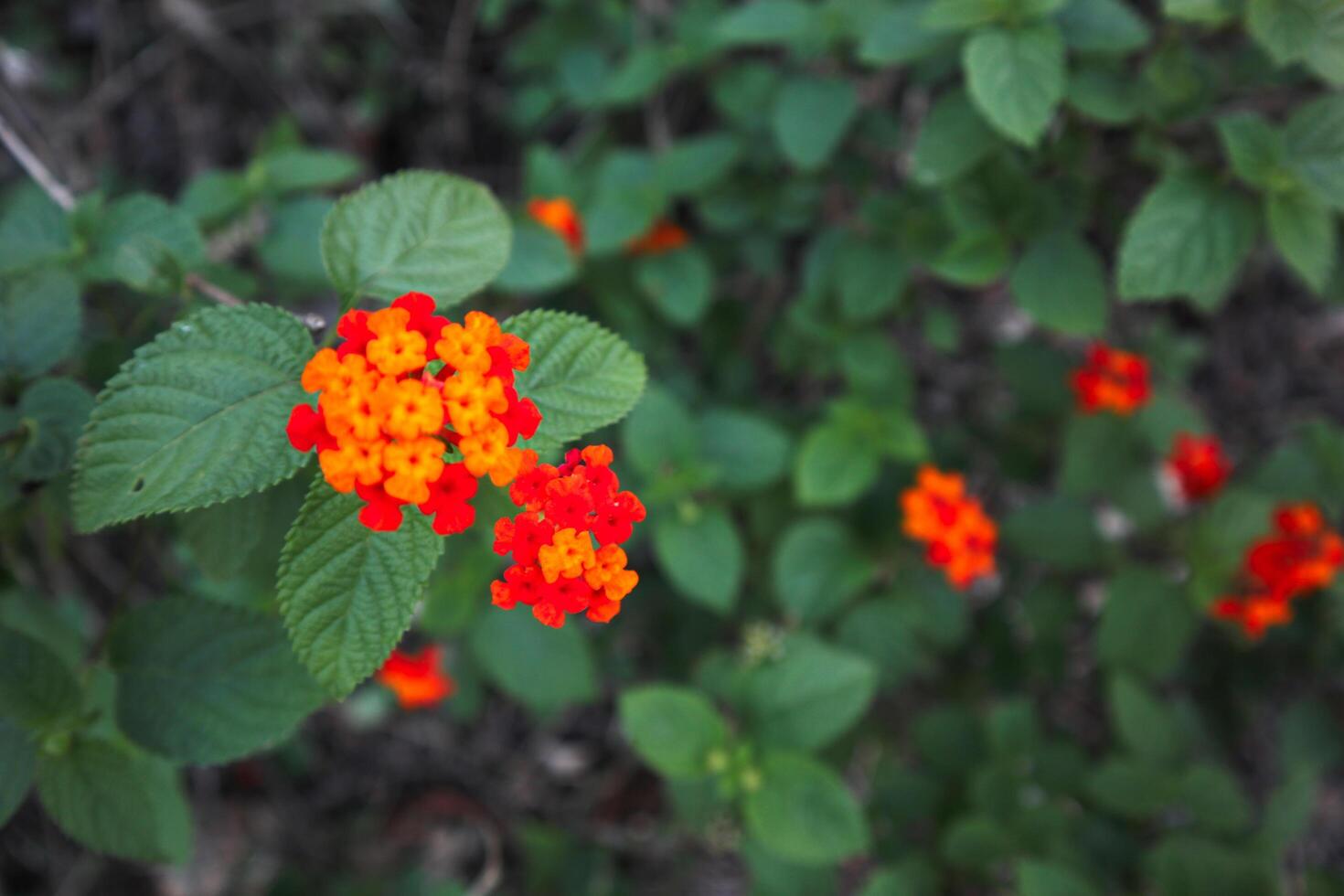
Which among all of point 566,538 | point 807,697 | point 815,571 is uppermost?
point 566,538

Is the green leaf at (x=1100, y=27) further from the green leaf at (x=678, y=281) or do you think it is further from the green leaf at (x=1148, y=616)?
the green leaf at (x=1148, y=616)

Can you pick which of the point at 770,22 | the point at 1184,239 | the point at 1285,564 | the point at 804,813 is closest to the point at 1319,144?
the point at 1184,239

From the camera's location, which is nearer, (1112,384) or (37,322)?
(37,322)

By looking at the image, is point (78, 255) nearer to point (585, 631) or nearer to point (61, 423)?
point (61, 423)

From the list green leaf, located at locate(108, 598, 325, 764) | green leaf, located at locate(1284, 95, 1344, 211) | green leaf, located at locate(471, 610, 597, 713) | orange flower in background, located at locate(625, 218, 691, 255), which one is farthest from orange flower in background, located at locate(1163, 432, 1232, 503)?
green leaf, located at locate(108, 598, 325, 764)

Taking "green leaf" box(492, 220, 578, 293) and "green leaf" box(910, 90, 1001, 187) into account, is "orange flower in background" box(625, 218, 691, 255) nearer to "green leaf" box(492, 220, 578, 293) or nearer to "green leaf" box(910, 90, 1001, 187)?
"green leaf" box(492, 220, 578, 293)

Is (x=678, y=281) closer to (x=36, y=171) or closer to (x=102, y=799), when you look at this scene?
(x=36, y=171)
